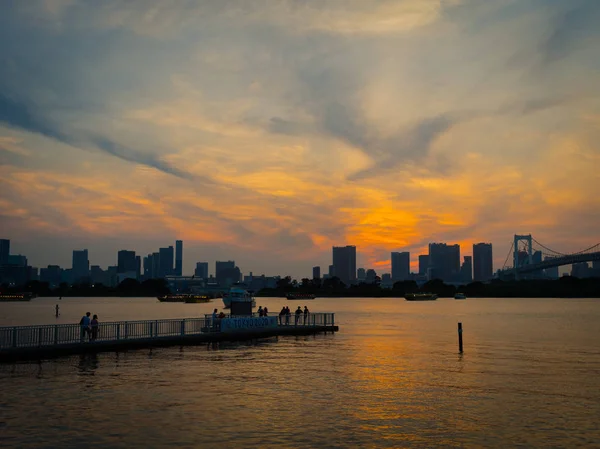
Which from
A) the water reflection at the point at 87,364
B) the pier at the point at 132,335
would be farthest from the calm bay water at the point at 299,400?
the pier at the point at 132,335

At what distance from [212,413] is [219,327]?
108 ft

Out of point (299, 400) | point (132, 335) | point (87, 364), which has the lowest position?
point (299, 400)

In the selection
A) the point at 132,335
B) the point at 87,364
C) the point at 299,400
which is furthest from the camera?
the point at 132,335

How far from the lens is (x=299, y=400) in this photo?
90.6 feet

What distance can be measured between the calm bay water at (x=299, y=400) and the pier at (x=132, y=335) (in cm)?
139

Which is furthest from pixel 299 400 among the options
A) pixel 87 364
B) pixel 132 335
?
pixel 132 335

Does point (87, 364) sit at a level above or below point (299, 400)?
above

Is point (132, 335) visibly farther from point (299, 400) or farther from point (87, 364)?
point (299, 400)

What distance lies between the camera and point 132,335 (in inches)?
2056

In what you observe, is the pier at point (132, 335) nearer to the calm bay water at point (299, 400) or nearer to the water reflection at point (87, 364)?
the water reflection at point (87, 364)

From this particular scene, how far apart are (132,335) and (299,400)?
28448 mm

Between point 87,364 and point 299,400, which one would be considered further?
point 87,364

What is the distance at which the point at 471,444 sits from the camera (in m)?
20.4

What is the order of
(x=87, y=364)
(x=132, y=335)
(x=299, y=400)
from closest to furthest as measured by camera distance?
(x=299, y=400), (x=87, y=364), (x=132, y=335)
